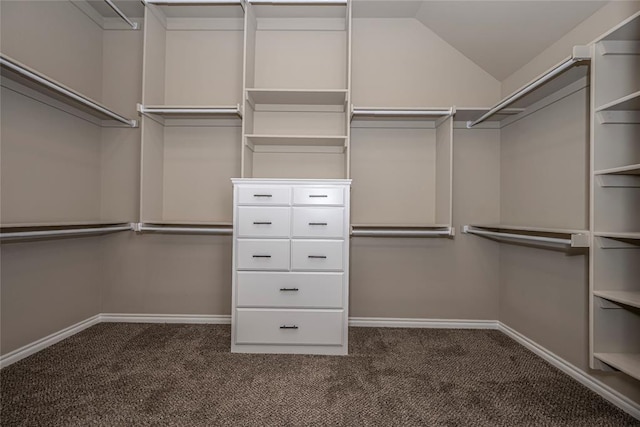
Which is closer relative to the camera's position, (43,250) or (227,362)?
(227,362)

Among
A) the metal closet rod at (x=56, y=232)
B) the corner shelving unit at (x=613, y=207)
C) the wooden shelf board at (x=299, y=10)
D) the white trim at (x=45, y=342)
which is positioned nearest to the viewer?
the corner shelving unit at (x=613, y=207)

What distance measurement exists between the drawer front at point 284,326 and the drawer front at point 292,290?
54 millimetres

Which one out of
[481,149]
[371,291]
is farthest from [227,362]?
[481,149]

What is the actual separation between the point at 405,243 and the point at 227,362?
167 centimetres

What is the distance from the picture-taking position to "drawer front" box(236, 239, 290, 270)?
2.12 metres

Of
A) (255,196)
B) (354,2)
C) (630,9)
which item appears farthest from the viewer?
(354,2)

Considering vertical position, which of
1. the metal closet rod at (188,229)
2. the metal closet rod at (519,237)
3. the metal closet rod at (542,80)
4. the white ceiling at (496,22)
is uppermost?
the white ceiling at (496,22)

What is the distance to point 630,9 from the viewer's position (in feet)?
5.27

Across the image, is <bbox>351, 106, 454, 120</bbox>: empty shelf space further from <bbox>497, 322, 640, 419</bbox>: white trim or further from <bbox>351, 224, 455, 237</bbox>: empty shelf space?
<bbox>497, 322, 640, 419</bbox>: white trim

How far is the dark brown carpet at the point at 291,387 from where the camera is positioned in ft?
4.86

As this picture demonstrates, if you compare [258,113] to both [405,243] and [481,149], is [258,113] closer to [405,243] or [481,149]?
[405,243]

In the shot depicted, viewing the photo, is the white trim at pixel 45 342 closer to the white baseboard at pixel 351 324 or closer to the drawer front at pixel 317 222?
the white baseboard at pixel 351 324

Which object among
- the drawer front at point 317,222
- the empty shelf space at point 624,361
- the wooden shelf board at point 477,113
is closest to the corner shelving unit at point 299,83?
the drawer front at point 317,222

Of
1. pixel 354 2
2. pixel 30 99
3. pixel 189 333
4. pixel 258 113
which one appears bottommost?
pixel 189 333
